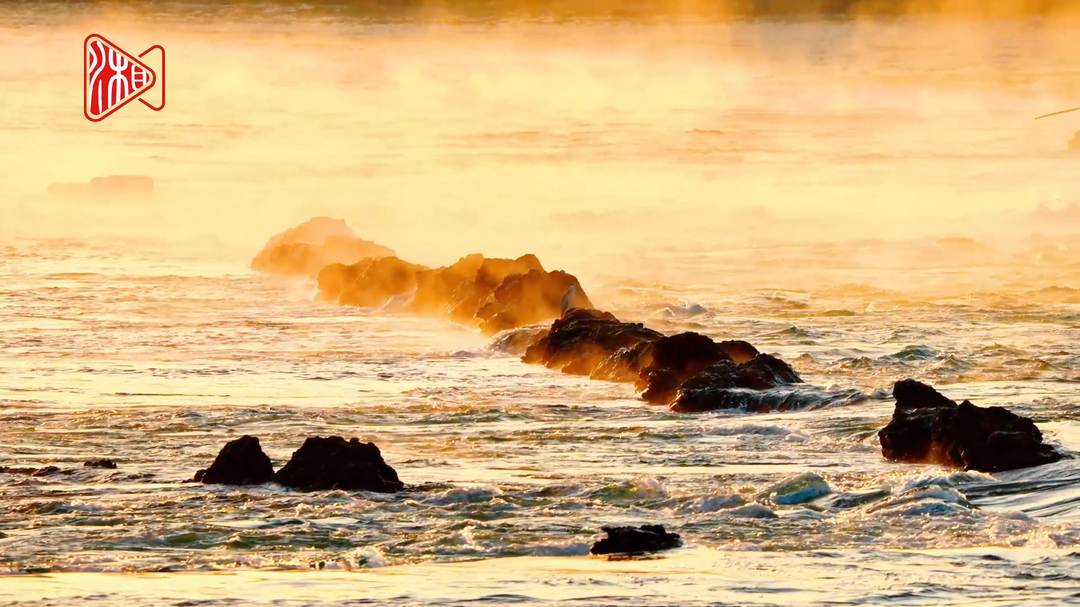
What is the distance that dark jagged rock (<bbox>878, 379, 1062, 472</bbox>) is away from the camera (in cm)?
3150

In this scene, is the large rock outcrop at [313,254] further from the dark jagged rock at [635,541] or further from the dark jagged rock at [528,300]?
the dark jagged rock at [635,541]

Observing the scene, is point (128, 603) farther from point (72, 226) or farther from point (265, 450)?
point (72, 226)

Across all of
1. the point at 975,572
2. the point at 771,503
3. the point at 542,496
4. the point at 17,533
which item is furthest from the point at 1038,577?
the point at 17,533

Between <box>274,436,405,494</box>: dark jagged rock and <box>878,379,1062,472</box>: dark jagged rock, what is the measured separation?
770 cm

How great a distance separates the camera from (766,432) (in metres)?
36.0

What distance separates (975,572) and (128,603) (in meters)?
9.25

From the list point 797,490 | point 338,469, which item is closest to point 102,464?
point 338,469

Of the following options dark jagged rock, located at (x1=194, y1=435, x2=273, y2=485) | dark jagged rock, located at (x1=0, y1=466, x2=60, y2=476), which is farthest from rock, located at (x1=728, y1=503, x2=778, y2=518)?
dark jagged rock, located at (x1=0, y1=466, x2=60, y2=476)

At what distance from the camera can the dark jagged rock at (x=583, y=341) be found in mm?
45781

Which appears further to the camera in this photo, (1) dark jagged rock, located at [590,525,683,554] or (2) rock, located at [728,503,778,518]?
(2) rock, located at [728,503,778,518]

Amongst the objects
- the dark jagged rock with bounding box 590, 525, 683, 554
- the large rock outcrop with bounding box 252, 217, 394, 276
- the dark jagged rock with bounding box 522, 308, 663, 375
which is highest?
the dark jagged rock with bounding box 590, 525, 683, 554

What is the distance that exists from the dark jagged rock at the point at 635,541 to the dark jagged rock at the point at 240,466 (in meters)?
6.11

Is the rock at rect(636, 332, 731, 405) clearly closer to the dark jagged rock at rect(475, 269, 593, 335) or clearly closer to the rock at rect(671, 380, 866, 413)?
the rock at rect(671, 380, 866, 413)

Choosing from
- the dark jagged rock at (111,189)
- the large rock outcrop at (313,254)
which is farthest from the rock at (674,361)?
the dark jagged rock at (111,189)
